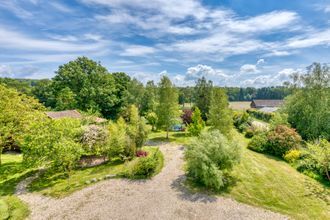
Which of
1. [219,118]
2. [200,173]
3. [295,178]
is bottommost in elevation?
[295,178]

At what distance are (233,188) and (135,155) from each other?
9.62 meters

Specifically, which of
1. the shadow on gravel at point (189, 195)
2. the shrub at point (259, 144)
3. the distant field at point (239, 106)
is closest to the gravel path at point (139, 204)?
the shadow on gravel at point (189, 195)

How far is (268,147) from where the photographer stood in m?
24.8

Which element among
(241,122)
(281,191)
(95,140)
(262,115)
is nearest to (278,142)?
(281,191)

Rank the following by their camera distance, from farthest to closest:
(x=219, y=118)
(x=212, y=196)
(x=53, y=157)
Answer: (x=219, y=118), (x=53, y=157), (x=212, y=196)

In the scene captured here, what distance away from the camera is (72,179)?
16.3 m

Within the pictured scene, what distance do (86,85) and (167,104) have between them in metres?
21.9

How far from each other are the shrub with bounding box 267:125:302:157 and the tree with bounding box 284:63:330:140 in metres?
6.97

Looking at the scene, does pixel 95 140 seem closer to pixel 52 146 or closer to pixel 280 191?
pixel 52 146

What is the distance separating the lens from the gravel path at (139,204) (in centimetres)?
1181

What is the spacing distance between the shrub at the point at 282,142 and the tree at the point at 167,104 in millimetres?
11808

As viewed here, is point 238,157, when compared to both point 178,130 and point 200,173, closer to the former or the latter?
point 200,173

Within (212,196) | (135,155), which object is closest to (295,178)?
(212,196)

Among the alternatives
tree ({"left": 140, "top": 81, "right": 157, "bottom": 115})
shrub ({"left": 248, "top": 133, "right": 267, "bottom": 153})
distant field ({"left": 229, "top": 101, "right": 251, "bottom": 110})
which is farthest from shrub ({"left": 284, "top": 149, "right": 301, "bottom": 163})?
distant field ({"left": 229, "top": 101, "right": 251, "bottom": 110})
